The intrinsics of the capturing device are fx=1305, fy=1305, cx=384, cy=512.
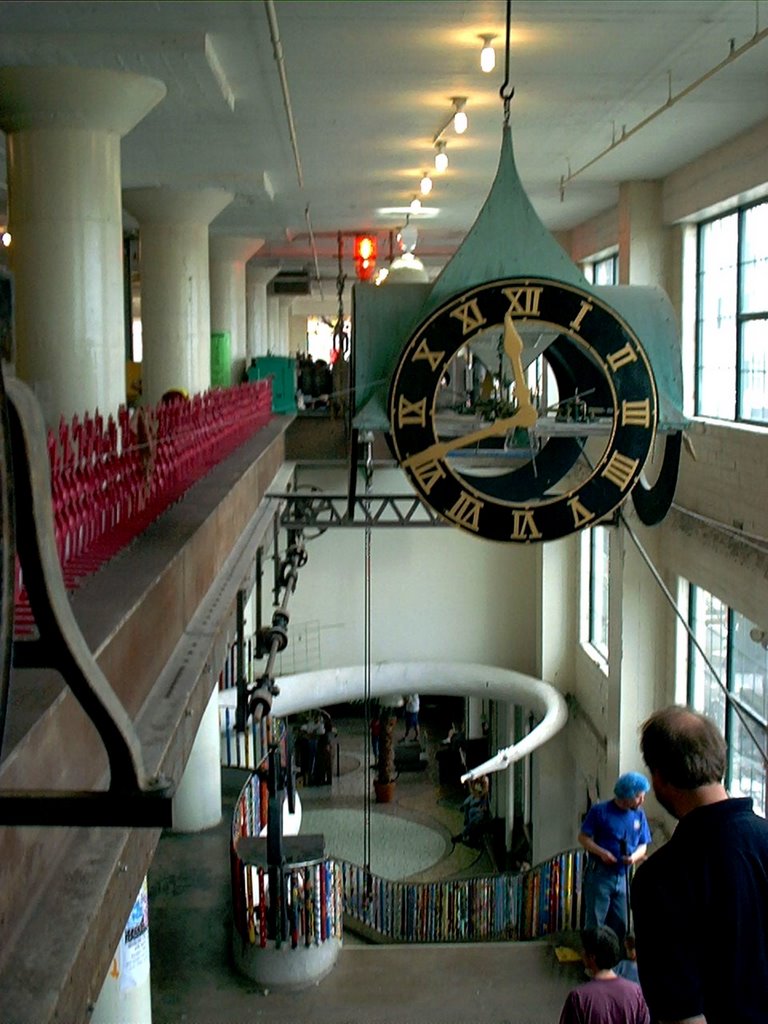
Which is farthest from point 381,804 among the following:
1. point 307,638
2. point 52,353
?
point 52,353

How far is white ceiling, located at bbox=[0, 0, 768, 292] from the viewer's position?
8109mm

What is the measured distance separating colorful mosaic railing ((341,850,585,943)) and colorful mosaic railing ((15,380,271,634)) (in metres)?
4.16

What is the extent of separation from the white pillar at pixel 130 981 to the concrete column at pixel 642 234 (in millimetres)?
9556

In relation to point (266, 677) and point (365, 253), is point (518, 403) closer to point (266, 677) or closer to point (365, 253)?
point (266, 677)

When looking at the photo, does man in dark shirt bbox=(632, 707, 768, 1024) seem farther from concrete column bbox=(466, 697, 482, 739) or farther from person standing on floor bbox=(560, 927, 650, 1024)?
concrete column bbox=(466, 697, 482, 739)

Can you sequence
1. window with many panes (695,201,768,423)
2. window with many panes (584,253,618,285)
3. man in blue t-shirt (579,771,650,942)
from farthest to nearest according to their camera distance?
1. window with many panes (584,253,618,285)
2. window with many panes (695,201,768,423)
3. man in blue t-shirt (579,771,650,942)

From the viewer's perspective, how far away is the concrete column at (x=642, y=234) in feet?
48.7

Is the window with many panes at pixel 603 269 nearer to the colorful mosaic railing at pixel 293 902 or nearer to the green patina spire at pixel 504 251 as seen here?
the colorful mosaic railing at pixel 293 902

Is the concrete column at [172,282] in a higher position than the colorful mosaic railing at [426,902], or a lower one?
higher

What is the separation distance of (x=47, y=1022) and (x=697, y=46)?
26.7 feet

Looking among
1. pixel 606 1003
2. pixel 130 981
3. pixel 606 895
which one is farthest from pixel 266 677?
pixel 606 1003

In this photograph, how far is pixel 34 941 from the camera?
298 centimetres

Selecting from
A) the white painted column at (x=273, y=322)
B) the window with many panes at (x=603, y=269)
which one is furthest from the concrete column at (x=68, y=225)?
the white painted column at (x=273, y=322)

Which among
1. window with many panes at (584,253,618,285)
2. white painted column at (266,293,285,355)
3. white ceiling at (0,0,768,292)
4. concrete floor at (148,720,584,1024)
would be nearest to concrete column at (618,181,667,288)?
white ceiling at (0,0,768,292)
